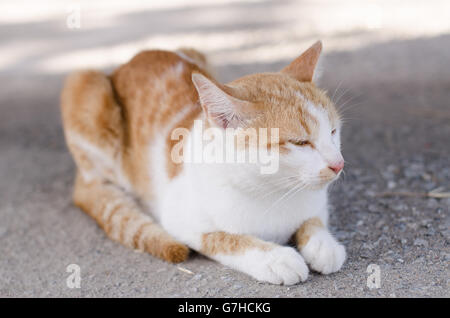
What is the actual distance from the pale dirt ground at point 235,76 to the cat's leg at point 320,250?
0.06 meters

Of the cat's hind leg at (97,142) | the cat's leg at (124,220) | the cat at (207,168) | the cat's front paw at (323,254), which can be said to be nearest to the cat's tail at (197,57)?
the cat at (207,168)

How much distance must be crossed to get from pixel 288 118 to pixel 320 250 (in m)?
0.67

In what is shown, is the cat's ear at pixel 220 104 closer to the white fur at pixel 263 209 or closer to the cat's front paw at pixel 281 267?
the white fur at pixel 263 209

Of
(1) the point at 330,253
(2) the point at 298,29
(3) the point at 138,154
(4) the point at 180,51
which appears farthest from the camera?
(2) the point at 298,29

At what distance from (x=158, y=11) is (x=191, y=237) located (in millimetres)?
6860

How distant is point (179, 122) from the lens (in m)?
3.15

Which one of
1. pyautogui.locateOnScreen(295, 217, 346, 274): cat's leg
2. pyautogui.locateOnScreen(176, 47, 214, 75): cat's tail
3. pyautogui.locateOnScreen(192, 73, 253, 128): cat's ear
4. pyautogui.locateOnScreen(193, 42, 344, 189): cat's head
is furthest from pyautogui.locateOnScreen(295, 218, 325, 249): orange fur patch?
pyautogui.locateOnScreen(176, 47, 214, 75): cat's tail

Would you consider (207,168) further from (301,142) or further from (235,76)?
(235,76)

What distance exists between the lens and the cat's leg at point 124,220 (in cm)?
282

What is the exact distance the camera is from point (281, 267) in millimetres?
2414

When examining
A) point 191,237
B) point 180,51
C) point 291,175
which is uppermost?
point 180,51

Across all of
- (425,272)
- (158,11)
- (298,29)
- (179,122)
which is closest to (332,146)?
(425,272)

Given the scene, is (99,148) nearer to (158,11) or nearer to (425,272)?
(425,272)

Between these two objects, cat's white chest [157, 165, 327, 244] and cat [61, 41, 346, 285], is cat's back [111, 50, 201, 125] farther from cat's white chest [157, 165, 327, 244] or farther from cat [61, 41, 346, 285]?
cat's white chest [157, 165, 327, 244]
